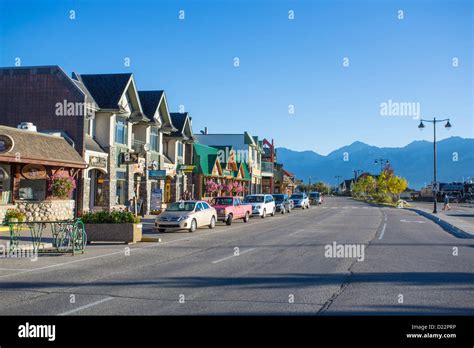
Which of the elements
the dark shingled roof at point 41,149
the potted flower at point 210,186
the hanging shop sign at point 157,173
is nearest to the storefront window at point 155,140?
the hanging shop sign at point 157,173

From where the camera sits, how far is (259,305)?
26.7 ft

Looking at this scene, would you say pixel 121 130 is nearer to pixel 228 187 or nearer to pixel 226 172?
pixel 228 187

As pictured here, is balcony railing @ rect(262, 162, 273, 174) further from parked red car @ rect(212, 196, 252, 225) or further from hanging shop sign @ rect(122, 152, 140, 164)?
hanging shop sign @ rect(122, 152, 140, 164)

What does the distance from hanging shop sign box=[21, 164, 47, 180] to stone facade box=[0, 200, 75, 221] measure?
1.29 m

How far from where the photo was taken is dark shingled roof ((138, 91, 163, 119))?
37.8 meters

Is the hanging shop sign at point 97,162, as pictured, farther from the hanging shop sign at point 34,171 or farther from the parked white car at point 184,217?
the parked white car at point 184,217

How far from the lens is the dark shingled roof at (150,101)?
37.8 metres

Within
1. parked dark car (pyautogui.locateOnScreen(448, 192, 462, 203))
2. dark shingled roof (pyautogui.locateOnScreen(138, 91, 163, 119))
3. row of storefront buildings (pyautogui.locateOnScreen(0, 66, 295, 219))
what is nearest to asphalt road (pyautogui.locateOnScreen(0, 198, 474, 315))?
row of storefront buildings (pyautogui.locateOnScreen(0, 66, 295, 219))

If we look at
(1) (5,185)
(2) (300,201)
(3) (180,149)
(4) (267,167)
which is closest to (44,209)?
(1) (5,185)

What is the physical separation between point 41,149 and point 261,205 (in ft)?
53.7

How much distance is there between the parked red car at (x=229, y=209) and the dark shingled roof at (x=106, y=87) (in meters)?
8.61

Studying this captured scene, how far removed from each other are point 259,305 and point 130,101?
28074mm
